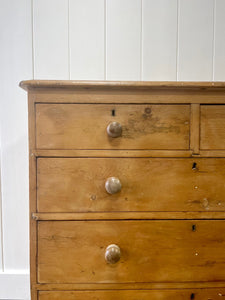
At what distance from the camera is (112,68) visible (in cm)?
112

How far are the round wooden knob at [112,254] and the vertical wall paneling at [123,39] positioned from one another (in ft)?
2.68

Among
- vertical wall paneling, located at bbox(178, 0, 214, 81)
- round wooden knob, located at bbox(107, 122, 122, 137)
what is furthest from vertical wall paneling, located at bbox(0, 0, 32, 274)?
vertical wall paneling, located at bbox(178, 0, 214, 81)

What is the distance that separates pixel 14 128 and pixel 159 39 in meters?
0.88

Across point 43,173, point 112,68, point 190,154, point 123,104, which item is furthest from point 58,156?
point 112,68

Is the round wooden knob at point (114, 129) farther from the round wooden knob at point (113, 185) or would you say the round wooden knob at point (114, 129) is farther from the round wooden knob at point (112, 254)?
the round wooden knob at point (112, 254)

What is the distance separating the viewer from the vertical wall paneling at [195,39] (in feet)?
3.63

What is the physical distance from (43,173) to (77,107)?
24 centimetres

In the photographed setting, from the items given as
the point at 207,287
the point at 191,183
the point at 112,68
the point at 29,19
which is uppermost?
the point at 29,19

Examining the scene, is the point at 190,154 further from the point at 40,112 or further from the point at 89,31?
the point at 89,31

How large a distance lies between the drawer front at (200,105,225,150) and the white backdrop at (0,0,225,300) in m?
0.50

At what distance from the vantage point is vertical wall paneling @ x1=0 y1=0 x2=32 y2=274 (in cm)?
109

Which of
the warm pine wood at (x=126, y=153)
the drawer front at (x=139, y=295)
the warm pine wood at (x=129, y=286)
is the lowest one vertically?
the drawer front at (x=139, y=295)

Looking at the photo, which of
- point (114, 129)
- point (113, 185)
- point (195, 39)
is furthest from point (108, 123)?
point (195, 39)

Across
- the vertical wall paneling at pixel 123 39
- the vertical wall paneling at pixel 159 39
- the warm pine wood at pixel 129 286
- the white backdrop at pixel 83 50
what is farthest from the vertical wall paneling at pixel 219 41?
the warm pine wood at pixel 129 286
